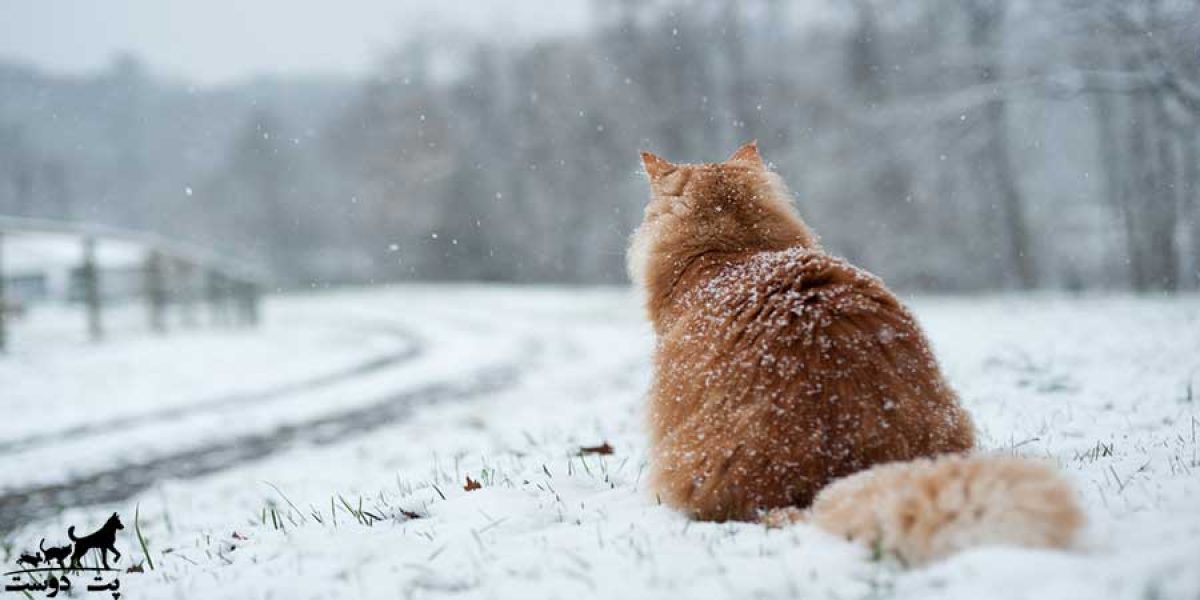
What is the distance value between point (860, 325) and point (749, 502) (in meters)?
0.79

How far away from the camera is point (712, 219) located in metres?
3.80

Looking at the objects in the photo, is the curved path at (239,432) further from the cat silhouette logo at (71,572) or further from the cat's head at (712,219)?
the cat's head at (712,219)

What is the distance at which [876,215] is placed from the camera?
70.3 ft

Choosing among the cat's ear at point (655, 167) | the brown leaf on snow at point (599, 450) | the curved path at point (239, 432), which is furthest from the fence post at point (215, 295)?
the cat's ear at point (655, 167)

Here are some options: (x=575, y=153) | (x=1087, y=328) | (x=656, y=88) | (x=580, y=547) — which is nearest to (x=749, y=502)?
(x=580, y=547)

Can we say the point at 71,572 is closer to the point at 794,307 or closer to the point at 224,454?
the point at 794,307

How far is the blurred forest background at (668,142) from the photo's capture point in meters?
14.0

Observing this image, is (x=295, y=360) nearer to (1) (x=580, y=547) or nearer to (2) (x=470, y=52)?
(1) (x=580, y=547)

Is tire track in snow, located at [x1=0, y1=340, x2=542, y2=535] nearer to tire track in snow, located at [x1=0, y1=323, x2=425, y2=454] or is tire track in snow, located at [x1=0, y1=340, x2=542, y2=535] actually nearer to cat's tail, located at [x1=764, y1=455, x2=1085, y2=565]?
tire track in snow, located at [x1=0, y1=323, x2=425, y2=454]

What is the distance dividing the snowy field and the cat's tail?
0.07 m

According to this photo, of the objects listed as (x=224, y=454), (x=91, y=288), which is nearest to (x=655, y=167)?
(x=224, y=454)

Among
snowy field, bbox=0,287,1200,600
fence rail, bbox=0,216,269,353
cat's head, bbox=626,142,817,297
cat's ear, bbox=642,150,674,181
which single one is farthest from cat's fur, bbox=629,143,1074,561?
fence rail, bbox=0,216,269,353

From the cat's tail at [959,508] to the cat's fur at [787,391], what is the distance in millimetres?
310

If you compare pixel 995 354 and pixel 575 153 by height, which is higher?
pixel 575 153
